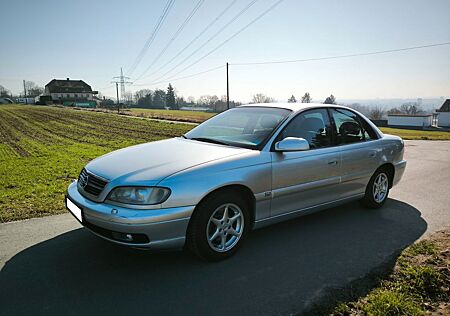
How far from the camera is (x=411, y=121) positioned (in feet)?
220

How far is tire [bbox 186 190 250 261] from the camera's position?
321 centimetres

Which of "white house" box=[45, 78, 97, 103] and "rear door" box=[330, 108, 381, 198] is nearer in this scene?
"rear door" box=[330, 108, 381, 198]

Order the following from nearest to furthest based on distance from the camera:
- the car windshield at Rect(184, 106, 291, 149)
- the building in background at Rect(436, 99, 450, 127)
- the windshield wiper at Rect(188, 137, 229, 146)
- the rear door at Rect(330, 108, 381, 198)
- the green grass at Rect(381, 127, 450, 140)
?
the car windshield at Rect(184, 106, 291, 149) → the windshield wiper at Rect(188, 137, 229, 146) → the rear door at Rect(330, 108, 381, 198) → the green grass at Rect(381, 127, 450, 140) → the building in background at Rect(436, 99, 450, 127)

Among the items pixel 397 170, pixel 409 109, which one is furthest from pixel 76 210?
pixel 409 109

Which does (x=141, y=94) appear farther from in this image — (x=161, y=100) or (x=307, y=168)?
(x=307, y=168)

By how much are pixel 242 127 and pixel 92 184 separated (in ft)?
6.52

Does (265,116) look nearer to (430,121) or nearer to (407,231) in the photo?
(407,231)

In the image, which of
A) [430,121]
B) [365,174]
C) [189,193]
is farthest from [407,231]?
[430,121]

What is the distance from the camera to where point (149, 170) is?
320 centimetres

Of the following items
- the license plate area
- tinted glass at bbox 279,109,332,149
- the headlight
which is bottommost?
the license plate area

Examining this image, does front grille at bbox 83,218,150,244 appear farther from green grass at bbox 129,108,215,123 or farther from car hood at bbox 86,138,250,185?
green grass at bbox 129,108,215,123

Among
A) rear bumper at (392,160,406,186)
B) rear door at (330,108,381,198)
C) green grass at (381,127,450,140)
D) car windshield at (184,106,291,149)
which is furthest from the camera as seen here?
green grass at (381,127,450,140)

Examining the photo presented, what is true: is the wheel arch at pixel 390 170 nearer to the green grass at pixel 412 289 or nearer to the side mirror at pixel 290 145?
the green grass at pixel 412 289

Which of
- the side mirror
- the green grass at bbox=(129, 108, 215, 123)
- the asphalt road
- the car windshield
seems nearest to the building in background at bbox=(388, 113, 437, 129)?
the green grass at bbox=(129, 108, 215, 123)
